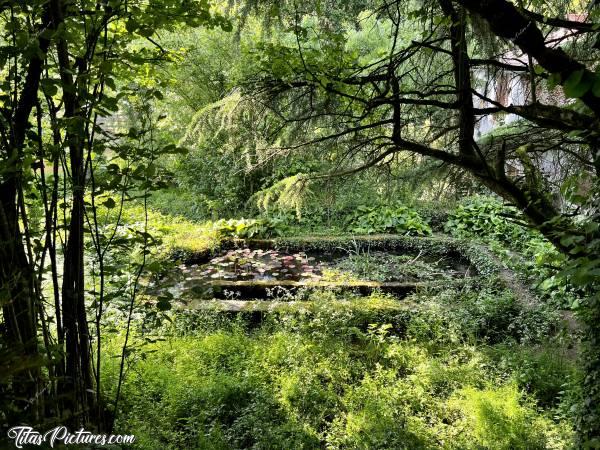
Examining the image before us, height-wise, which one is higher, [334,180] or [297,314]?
[334,180]

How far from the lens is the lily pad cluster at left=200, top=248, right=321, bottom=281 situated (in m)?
7.93

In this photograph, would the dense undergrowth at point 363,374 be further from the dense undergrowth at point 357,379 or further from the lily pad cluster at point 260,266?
the lily pad cluster at point 260,266

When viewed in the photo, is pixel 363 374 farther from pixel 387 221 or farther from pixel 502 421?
pixel 387 221

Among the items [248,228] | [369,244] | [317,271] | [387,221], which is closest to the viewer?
[317,271]

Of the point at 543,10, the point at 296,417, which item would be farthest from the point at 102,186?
the point at 543,10

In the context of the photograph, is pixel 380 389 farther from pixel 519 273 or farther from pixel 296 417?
pixel 519 273

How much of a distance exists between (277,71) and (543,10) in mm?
1941

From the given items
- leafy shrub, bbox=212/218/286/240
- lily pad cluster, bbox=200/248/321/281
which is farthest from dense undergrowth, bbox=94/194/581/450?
leafy shrub, bbox=212/218/286/240

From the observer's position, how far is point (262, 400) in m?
3.84

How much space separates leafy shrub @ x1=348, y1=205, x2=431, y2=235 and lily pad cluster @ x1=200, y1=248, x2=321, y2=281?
2.35m

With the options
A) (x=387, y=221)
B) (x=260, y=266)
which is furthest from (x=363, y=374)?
(x=387, y=221)

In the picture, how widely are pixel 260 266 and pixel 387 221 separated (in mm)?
3978

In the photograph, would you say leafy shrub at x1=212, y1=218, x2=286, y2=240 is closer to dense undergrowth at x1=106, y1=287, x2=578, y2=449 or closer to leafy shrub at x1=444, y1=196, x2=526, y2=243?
dense undergrowth at x1=106, y1=287, x2=578, y2=449

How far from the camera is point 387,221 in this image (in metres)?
11.0
